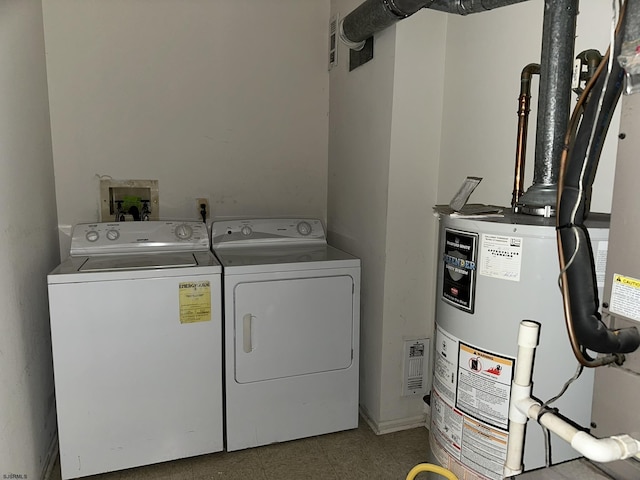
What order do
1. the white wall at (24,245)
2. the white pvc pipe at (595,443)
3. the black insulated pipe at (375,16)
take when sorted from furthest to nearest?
the black insulated pipe at (375,16), the white wall at (24,245), the white pvc pipe at (595,443)

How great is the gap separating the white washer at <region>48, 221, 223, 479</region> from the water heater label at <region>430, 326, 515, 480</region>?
1.14 m

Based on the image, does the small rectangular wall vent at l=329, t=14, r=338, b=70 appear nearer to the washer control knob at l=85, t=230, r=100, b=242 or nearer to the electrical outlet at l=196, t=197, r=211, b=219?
the electrical outlet at l=196, t=197, r=211, b=219

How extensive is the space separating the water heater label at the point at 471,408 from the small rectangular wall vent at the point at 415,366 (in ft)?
3.44

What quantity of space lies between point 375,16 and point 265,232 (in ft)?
4.07

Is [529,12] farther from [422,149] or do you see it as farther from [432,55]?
[422,149]

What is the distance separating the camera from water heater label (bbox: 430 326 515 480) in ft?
3.61

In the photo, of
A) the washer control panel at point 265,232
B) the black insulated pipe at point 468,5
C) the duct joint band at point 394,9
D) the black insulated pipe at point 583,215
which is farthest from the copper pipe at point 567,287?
the washer control panel at point 265,232

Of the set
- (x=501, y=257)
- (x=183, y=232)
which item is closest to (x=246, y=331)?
(x=183, y=232)

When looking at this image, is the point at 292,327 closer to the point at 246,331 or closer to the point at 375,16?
the point at 246,331

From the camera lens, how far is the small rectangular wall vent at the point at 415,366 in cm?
236

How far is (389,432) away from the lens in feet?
7.79

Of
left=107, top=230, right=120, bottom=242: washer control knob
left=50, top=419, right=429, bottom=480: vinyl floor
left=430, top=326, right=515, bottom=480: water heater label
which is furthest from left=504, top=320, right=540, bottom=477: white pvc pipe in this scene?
left=107, top=230, right=120, bottom=242: washer control knob

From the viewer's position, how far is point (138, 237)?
240 centimetres

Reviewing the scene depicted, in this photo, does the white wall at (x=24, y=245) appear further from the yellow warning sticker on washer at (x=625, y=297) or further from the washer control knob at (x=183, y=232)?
the yellow warning sticker on washer at (x=625, y=297)
